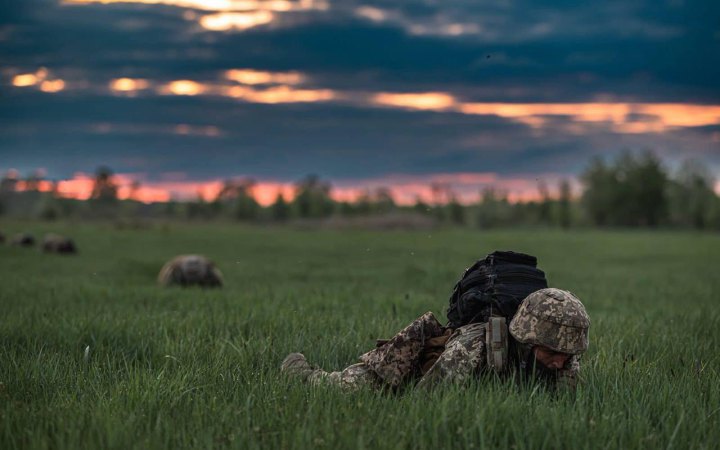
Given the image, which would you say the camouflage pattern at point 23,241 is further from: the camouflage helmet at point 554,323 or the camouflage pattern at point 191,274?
the camouflage helmet at point 554,323

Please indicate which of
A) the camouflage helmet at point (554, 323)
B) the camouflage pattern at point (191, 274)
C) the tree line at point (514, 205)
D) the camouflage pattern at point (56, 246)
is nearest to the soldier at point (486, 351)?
the camouflage helmet at point (554, 323)

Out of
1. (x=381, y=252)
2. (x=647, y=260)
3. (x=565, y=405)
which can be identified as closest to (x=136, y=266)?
(x=381, y=252)

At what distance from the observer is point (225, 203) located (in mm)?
141125

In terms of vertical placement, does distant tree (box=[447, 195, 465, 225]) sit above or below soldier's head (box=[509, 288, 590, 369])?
below

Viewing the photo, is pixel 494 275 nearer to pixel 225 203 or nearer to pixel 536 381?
pixel 536 381

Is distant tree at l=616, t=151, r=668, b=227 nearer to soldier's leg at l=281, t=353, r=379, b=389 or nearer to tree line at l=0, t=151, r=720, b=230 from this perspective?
tree line at l=0, t=151, r=720, b=230

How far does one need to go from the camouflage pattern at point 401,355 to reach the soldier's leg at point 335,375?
0.08 m

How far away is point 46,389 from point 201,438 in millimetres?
2282

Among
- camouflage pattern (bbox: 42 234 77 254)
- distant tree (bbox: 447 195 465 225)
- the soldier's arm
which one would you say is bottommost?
distant tree (bbox: 447 195 465 225)

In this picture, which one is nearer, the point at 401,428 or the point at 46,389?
the point at 401,428

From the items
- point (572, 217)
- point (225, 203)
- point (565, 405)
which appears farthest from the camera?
point (225, 203)

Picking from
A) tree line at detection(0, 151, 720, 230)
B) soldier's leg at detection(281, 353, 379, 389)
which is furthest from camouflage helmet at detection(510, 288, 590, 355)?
tree line at detection(0, 151, 720, 230)

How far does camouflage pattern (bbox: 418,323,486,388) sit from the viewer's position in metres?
5.44

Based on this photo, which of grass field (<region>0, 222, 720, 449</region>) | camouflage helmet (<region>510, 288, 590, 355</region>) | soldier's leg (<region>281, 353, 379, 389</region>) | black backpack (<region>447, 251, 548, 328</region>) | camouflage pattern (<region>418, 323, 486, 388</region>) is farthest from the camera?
black backpack (<region>447, 251, 548, 328</region>)
